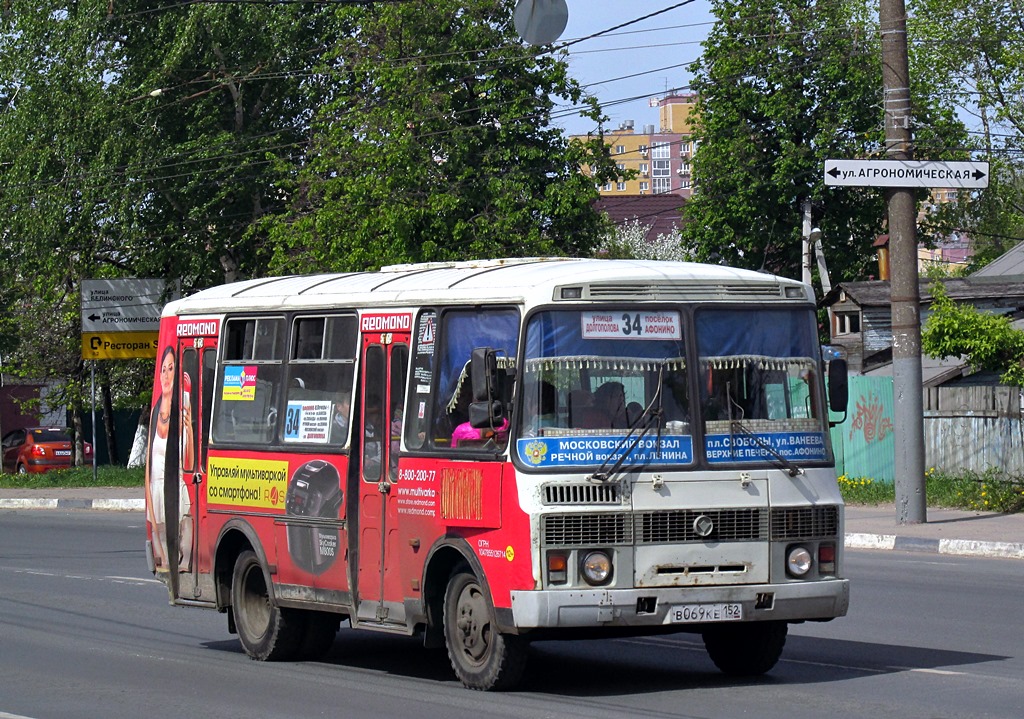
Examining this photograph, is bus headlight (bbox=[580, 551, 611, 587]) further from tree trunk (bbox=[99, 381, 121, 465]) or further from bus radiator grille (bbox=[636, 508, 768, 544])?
tree trunk (bbox=[99, 381, 121, 465])

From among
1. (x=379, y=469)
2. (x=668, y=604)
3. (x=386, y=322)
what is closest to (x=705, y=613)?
(x=668, y=604)

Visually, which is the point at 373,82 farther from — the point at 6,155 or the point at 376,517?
the point at 376,517

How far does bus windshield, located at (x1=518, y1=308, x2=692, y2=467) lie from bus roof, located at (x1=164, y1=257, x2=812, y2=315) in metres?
0.14

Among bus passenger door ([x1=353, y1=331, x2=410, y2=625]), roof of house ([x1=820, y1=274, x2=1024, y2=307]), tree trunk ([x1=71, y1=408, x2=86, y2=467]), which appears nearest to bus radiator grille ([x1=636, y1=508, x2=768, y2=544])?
bus passenger door ([x1=353, y1=331, x2=410, y2=625])

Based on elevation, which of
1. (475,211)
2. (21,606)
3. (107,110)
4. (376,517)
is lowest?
(21,606)

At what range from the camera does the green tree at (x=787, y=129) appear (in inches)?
2055

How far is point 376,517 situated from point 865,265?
46979mm

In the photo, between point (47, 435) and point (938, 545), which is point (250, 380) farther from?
point (47, 435)

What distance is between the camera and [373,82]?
1506 inches

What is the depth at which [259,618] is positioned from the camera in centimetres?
1157

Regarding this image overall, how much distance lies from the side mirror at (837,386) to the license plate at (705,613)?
1.44 metres

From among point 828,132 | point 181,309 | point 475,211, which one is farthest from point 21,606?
point 828,132

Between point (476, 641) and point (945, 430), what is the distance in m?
20.1

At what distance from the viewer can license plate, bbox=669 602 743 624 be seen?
8.95 metres
